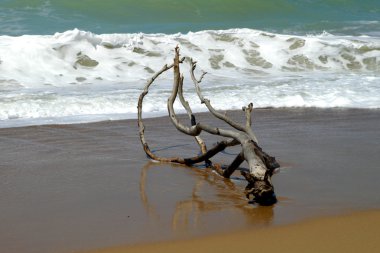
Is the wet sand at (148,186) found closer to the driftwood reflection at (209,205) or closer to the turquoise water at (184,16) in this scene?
the driftwood reflection at (209,205)

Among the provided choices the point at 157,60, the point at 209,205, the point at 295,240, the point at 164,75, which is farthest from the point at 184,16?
the point at 295,240

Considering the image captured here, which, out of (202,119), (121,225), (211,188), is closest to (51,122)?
(202,119)

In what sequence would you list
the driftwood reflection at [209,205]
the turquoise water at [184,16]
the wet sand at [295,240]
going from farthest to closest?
the turquoise water at [184,16] → the driftwood reflection at [209,205] → the wet sand at [295,240]

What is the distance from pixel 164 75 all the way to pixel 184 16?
39.3ft

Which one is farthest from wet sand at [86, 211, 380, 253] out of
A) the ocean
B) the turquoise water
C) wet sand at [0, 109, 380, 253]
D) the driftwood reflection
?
the turquoise water

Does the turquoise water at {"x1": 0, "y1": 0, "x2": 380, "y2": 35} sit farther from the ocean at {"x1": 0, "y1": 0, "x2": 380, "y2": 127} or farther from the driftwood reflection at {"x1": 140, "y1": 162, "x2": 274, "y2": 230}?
the driftwood reflection at {"x1": 140, "y1": 162, "x2": 274, "y2": 230}

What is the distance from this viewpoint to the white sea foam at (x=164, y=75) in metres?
8.83

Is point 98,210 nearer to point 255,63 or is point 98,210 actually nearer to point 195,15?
point 255,63

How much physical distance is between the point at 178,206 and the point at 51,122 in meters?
3.85

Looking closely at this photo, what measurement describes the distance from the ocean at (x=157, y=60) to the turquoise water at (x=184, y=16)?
0.16ft

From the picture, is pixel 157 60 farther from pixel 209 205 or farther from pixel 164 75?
pixel 209 205

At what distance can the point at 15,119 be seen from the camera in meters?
8.05

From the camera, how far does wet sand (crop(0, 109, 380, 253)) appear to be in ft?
12.6

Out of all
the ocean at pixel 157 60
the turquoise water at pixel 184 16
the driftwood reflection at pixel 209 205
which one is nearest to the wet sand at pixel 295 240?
the driftwood reflection at pixel 209 205
